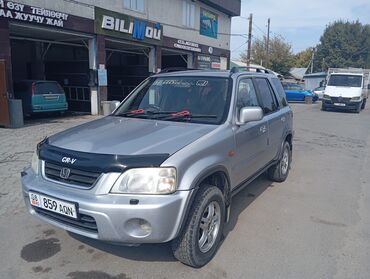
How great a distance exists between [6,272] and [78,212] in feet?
3.37

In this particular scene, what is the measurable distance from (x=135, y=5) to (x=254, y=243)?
16.0 meters

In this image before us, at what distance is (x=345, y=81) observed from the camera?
20531mm

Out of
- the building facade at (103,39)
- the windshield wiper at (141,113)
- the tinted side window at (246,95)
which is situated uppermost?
the building facade at (103,39)

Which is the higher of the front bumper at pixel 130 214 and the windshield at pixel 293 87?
the windshield at pixel 293 87

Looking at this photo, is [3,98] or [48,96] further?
[48,96]

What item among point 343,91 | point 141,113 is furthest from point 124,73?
point 141,113

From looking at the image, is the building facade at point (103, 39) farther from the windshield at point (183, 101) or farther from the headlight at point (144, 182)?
the headlight at point (144, 182)

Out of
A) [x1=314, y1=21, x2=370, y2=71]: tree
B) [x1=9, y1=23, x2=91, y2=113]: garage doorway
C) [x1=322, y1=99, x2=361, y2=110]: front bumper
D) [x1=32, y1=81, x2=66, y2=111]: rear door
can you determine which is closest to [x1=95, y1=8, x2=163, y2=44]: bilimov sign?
[x1=9, y1=23, x2=91, y2=113]: garage doorway

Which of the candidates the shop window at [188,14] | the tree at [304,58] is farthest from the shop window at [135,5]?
the tree at [304,58]

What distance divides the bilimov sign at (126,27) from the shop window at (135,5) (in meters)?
0.60

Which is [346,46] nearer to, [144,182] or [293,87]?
[293,87]

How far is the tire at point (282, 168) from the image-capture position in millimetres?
5754

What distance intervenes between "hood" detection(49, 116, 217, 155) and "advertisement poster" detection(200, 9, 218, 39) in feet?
68.2

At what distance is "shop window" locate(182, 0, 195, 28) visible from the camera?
20.9 metres
